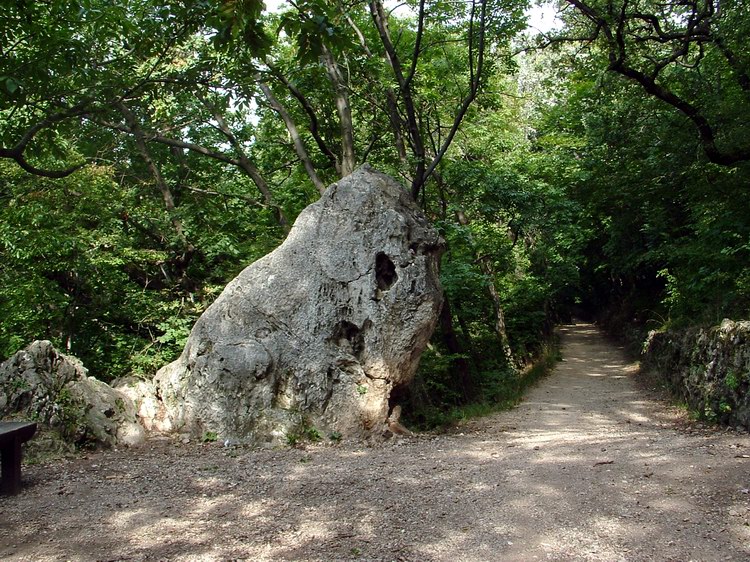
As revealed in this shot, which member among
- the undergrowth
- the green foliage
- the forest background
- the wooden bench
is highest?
the forest background

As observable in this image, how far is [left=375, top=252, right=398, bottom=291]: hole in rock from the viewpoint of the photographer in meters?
9.15

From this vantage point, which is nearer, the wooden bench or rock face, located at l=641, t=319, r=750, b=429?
the wooden bench

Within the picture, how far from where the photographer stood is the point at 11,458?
5.33 m

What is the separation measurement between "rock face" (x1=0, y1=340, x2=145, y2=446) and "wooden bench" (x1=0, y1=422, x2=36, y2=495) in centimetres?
180

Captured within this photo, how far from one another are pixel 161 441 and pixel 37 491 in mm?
2717

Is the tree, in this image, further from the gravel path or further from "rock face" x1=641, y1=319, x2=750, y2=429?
the gravel path

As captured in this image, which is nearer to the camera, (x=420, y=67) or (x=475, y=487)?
(x=475, y=487)

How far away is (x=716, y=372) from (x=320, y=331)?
593 cm

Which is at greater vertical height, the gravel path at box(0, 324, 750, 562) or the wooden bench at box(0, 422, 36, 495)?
the wooden bench at box(0, 422, 36, 495)

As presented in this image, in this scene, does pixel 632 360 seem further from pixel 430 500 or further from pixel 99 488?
pixel 99 488

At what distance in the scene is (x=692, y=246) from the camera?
12.8 metres

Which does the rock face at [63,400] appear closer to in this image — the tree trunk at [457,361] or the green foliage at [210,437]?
the green foliage at [210,437]

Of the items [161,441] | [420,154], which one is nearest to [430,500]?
[161,441]

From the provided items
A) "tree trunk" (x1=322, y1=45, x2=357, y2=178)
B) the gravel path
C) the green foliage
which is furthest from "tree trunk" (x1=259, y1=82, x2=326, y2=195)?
the gravel path
